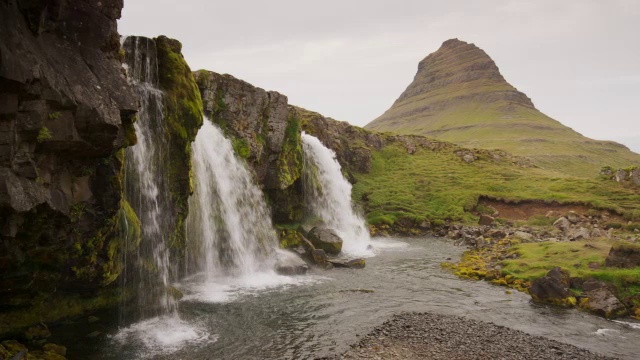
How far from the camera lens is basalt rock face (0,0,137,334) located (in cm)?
1201

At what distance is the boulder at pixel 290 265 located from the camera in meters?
30.6

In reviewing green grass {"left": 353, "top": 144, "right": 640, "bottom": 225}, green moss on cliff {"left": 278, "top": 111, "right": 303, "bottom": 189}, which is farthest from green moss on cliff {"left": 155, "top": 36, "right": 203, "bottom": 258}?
green grass {"left": 353, "top": 144, "right": 640, "bottom": 225}

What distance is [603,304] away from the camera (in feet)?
75.2

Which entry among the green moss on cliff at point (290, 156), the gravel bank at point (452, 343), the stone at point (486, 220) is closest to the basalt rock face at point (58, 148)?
the gravel bank at point (452, 343)

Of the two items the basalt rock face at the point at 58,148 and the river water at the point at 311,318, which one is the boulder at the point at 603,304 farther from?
Result: the basalt rock face at the point at 58,148

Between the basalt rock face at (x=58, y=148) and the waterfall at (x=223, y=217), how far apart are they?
11448 millimetres

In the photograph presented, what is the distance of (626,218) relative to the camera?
169ft

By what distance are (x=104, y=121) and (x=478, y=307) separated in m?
22.1

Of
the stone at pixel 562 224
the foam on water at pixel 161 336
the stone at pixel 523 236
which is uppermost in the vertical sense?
the stone at pixel 562 224

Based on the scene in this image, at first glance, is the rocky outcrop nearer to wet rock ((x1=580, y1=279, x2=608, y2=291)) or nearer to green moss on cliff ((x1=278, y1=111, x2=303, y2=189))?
wet rock ((x1=580, y1=279, x2=608, y2=291))

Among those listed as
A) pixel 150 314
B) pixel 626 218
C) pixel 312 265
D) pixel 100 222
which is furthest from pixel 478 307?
pixel 626 218

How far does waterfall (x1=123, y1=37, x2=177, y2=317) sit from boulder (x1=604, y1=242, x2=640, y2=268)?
28.0m

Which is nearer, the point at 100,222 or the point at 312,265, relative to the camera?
→ the point at 100,222

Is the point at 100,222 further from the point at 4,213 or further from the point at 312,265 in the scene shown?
the point at 312,265
